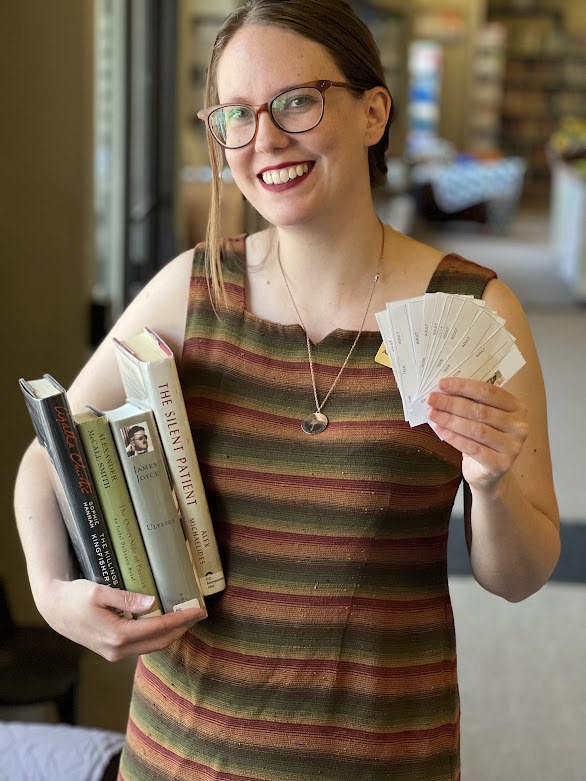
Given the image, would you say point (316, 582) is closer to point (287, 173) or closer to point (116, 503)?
point (116, 503)

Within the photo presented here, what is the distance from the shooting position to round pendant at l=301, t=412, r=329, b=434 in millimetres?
1328

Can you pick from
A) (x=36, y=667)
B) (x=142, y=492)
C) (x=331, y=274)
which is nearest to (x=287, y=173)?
(x=331, y=274)

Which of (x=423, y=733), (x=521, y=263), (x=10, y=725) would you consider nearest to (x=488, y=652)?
(x=10, y=725)

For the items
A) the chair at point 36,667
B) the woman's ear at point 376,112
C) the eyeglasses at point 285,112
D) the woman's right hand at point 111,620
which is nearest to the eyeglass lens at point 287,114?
the eyeglasses at point 285,112

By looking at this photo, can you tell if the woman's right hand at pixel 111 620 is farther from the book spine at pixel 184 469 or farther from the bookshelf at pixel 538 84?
the bookshelf at pixel 538 84

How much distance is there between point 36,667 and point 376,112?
194 centimetres

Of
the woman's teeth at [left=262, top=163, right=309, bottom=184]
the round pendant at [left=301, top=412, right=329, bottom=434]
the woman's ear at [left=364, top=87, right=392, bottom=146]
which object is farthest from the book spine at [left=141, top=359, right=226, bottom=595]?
the woman's ear at [left=364, top=87, right=392, bottom=146]

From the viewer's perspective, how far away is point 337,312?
1.41 metres

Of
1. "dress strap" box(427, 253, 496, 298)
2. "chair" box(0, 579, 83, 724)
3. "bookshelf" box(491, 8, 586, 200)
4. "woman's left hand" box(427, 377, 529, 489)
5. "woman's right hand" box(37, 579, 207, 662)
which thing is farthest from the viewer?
"bookshelf" box(491, 8, 586, 200)

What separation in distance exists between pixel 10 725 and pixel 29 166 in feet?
5.37

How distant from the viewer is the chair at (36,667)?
8.91ft

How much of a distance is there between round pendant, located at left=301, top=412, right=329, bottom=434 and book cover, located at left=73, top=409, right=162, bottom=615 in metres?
0.23

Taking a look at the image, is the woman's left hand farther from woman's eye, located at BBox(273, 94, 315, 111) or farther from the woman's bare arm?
woman's eye, located at BBox(273, 94, 315, 111)

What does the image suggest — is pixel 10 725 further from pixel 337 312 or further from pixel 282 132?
pixel 282 132
